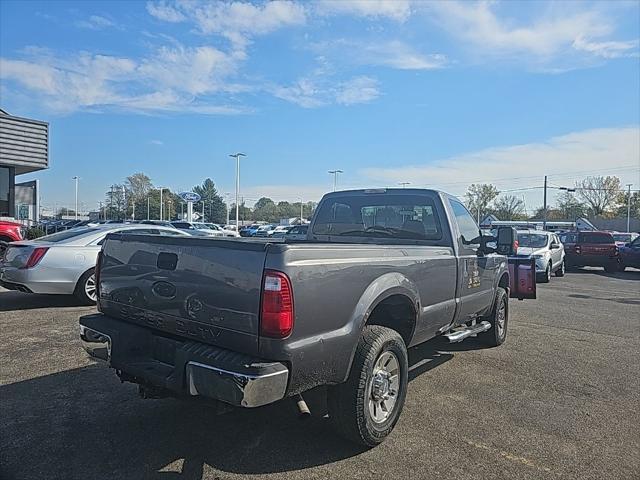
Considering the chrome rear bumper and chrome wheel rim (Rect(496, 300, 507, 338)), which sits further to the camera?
chrome wheel rim (Rect(496, 300, 507, 338))

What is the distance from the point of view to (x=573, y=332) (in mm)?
7934

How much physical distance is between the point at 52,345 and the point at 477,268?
16.5 feet

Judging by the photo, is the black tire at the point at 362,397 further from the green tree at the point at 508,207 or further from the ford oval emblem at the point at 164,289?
the green tree at the point at 508,207

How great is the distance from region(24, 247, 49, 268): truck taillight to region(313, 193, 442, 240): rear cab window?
190 inches

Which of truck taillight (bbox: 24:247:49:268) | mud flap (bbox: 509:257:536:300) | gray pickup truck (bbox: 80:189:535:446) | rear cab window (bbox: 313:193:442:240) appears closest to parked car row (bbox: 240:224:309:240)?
rear cab window (bbox: 313:193:442:240)

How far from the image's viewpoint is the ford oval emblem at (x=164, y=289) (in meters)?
3.46

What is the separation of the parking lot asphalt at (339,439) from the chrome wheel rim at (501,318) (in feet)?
1.46

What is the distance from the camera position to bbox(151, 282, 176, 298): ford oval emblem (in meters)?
3.46

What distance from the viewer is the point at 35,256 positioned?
26.6 ft

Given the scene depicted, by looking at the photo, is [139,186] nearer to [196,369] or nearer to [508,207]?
[508,207]

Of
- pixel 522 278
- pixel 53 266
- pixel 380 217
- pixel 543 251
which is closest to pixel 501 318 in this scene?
pixel 522 278

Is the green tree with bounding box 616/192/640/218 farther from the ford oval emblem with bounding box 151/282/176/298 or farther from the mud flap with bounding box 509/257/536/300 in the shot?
the ford oval emblem with bounding box 151/282/176/298

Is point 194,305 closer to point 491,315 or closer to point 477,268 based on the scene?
point 477,268

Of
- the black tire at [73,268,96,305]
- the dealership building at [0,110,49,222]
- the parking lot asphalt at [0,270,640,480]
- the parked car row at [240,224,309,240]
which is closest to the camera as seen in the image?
the parking lot asphalt at [0,270,640,480]
